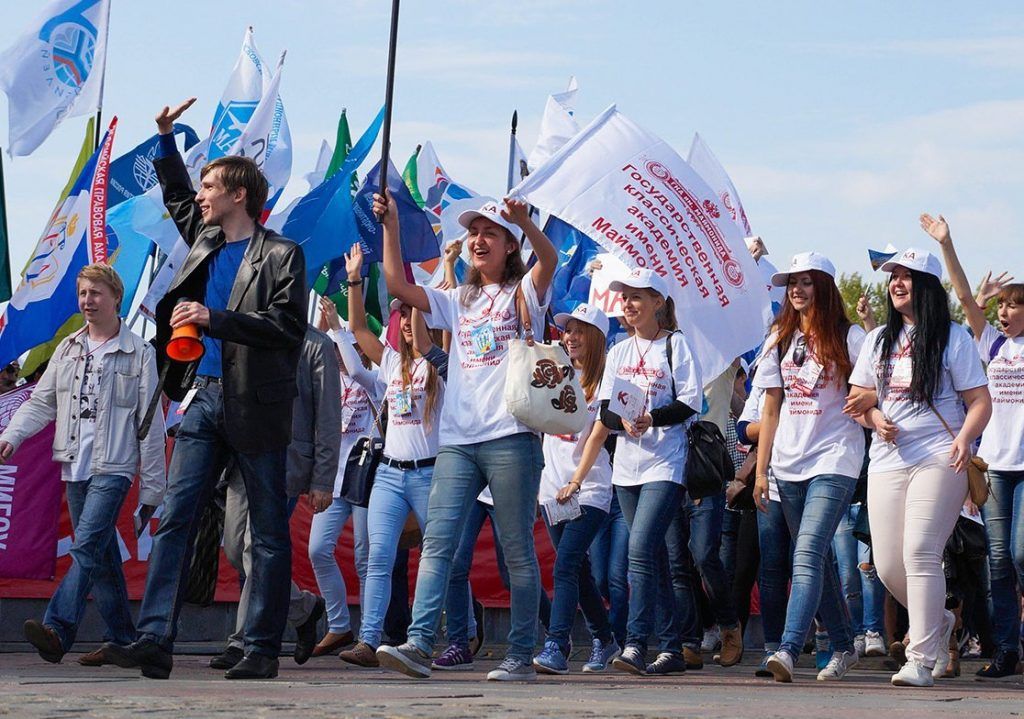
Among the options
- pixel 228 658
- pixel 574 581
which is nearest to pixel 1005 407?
pixel 574 581

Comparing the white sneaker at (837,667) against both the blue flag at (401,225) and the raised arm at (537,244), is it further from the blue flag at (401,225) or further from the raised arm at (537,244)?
the blue flag at (401,225)

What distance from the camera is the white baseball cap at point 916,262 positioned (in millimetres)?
7723

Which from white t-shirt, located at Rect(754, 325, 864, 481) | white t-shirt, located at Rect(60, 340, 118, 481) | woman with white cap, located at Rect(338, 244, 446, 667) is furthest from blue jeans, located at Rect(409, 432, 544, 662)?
white t-shirt, located at Rect(60, 340, 118, 481)

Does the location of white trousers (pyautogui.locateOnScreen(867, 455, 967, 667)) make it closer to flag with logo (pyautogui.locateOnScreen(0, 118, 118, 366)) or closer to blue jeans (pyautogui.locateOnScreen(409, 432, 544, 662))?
blue jeans (pyautogui.locateOnScreen(409, 432, 544, 662))

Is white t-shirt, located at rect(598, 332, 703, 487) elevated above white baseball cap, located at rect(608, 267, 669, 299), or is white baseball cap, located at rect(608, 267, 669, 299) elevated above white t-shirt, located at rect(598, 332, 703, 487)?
white baseball cap, located at rect(608, 267, 669, 299)

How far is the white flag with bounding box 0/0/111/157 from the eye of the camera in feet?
50.8

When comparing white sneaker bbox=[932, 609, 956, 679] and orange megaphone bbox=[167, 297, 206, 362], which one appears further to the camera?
white sneaker bbox=[932, 609, 956, 679]

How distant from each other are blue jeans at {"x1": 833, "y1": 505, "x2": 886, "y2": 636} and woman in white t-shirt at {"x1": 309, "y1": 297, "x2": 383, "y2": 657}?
2.98m

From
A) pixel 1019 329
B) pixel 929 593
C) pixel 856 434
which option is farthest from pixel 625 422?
pixel 1019 329

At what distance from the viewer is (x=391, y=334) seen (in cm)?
981

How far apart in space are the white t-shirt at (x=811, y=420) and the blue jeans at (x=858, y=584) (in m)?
2.44

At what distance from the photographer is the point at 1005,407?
29.4ft

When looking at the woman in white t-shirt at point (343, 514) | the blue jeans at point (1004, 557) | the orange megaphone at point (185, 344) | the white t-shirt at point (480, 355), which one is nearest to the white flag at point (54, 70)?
the woman in white t-shirt at point (343, 514)

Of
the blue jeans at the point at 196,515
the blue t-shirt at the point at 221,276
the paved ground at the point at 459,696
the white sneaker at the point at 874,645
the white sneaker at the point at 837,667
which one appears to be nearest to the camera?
the paved ground at the point at 459,696
